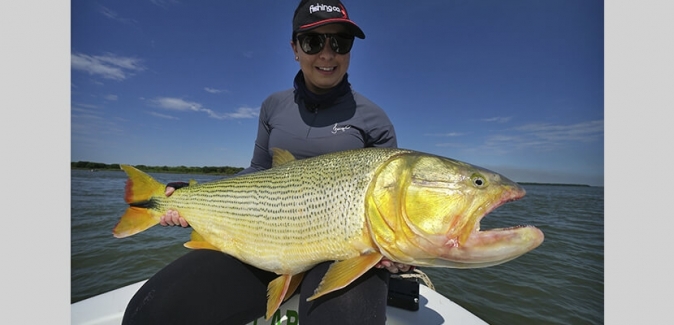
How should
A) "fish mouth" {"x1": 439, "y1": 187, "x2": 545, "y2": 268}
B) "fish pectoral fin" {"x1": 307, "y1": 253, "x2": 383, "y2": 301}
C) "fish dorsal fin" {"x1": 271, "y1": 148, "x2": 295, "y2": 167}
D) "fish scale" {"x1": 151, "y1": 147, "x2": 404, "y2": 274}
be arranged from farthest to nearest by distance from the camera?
"fish dorsal fin" {"x1": 271, "y1": 148, "x2": 295, "y2": 167}, "fish scale" {"x1": 151, "y1": 147, "x2": 404, "y2": 274}, "fish pectoral fin" {"x1": 307, "y1": 253, "x2": 383, "y2": 301}, "fish mouth" {"x1": 439, "y1": 187, "x2": 545, "y2": 268}

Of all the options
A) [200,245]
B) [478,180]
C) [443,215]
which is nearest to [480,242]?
[443,215]

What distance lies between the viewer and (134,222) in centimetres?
290

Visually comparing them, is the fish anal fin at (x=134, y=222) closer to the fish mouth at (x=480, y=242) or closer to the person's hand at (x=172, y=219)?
the person's hand at (x=172, y=219)

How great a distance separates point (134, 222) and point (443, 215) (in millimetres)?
2685

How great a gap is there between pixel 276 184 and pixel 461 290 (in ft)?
23.2

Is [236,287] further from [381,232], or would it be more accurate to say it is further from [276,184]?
[381,232]

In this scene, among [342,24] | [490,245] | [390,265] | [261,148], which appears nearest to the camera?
[490,245]

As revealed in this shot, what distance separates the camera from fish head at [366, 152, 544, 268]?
66.6 inches

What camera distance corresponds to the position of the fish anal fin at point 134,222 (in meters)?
2.86

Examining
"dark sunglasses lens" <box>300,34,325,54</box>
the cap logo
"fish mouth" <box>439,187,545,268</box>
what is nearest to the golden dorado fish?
"fish mouth" <box>439,187,545,268</box>

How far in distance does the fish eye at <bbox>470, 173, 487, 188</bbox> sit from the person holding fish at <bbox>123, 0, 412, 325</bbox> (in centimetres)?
71

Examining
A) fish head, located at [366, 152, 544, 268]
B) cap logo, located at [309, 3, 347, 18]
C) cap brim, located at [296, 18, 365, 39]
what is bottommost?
fish head, located at [366, 152, 544, 268]

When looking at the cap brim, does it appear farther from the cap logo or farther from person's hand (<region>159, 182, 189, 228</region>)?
person's hand (<region>159, 182, 189, 228</region>)

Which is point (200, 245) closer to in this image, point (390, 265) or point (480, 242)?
point (390, 265)
